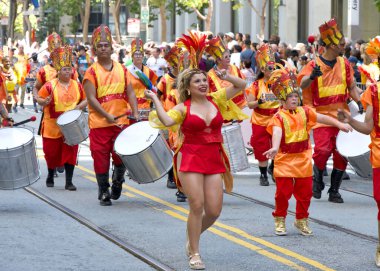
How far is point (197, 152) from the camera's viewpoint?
8.94 m

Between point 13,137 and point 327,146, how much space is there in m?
3.63

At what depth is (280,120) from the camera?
1036cm

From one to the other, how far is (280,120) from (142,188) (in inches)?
173

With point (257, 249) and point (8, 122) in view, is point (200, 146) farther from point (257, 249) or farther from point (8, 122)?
point (8, 122)

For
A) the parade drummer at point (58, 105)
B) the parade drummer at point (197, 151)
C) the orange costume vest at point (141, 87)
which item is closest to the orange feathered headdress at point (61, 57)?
the parade drummer at point (58, 105)

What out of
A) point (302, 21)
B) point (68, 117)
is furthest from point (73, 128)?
point (302, 21)

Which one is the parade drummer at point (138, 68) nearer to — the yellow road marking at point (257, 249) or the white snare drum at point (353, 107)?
the white snare drum at point (353, 107)

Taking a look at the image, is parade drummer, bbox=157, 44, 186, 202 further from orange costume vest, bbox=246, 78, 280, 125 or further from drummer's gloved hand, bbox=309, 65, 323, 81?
drummer's gloved hand, bbox=309, 65, 323, 81

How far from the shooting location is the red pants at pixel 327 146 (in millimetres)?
12805

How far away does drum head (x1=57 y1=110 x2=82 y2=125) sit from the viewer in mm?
14195

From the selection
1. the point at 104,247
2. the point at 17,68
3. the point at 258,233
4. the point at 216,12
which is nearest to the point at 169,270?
the point at 104,247

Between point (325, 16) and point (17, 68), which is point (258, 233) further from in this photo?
point (325, 16)

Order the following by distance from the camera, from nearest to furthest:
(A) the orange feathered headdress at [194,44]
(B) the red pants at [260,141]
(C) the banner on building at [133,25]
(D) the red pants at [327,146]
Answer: (A) the orange feathered headdress at [194,44] → (D) the red pants at [327,146] → (B) the red pants at [260,141] → (C) the banner on building at [133,25]

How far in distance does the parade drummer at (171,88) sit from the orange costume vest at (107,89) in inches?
28.5
